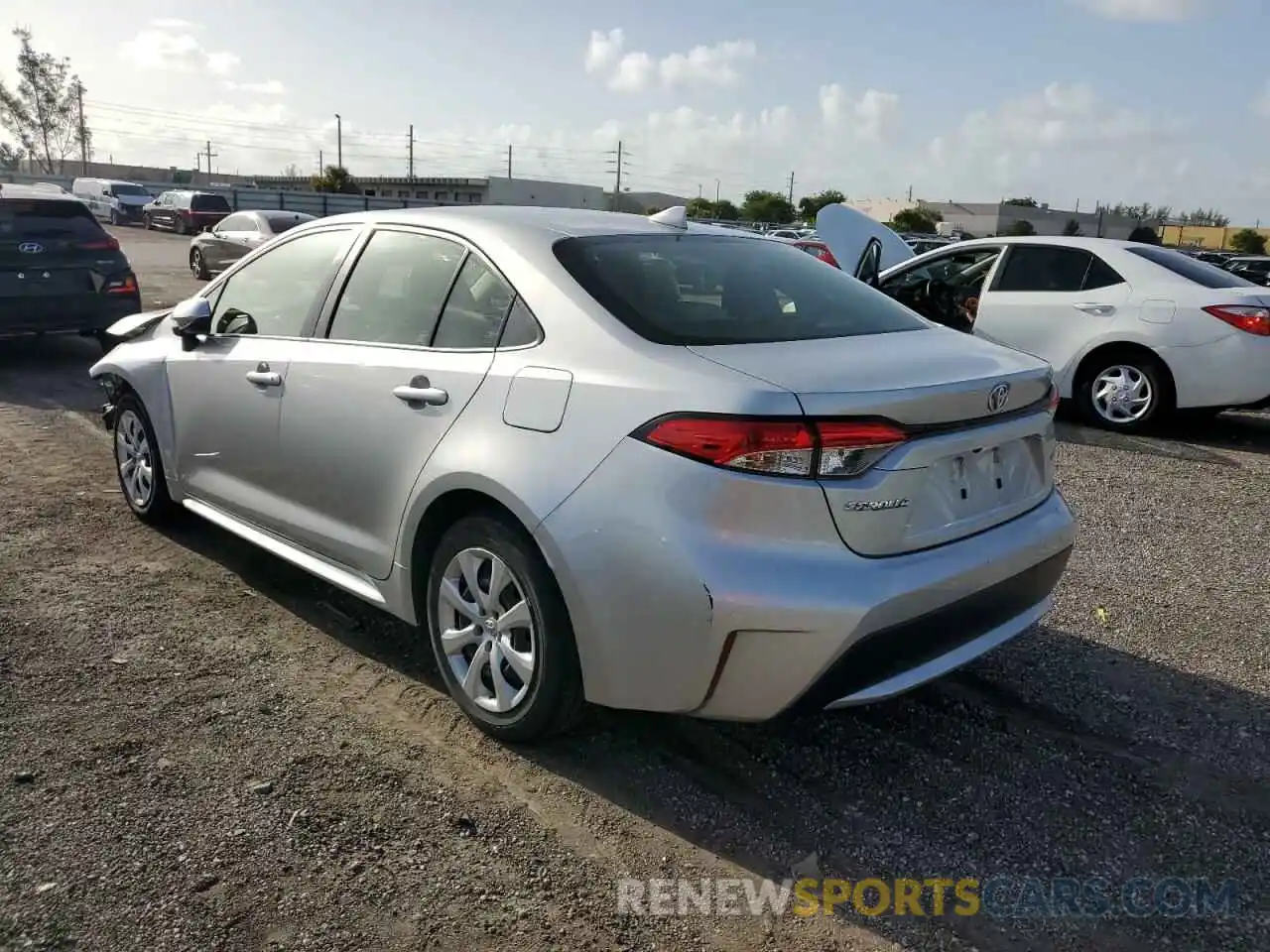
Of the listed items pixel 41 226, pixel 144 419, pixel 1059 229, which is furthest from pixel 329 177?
pixel 144 419

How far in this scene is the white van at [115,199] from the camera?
41.7 m

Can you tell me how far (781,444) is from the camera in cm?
247

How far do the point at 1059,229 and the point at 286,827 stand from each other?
82.2 metres

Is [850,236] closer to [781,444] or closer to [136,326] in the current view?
[136,326]

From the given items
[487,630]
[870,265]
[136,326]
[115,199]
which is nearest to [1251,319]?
[870,265]

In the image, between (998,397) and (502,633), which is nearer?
(998,397)

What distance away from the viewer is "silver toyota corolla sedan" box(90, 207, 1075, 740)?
97.9 inches

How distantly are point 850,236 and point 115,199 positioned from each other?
4107cm

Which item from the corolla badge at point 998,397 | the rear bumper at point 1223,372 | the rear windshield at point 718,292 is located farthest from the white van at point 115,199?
the corolla badge at point 998,397

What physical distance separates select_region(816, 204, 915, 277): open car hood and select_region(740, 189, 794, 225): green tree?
60.7 meters

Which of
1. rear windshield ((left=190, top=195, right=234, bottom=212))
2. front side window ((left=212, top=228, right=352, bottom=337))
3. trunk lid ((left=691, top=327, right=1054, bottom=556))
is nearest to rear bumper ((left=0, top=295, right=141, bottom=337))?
front side window ((left=212, top=228, right=352, bottom=337))

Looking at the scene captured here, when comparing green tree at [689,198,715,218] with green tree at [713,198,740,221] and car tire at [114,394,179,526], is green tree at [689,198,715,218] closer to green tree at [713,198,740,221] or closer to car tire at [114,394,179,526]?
green tree at [713,198,740,221]

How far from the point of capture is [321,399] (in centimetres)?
361

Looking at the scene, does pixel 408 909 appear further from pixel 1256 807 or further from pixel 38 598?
pixel 38 598
